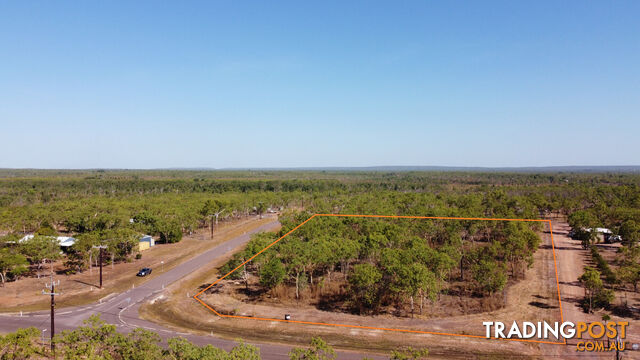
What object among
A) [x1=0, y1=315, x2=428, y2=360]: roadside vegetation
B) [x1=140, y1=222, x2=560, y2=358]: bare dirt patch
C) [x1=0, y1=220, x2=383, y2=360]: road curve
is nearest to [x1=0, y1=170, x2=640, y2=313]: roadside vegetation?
[x1=140, y1=222, x2=560, y2=358]: bare dirt patch

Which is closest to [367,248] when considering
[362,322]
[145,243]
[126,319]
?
[362,322]

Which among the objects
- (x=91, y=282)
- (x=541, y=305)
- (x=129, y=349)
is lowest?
(x=91, y=282)

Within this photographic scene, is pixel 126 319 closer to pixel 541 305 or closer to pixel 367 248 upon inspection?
pixel 367 248

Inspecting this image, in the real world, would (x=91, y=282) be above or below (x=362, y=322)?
below

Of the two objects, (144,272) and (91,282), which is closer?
(91,282)

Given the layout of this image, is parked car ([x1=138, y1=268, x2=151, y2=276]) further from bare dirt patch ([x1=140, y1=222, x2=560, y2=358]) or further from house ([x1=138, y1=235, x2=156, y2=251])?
house ([x1=138, y1=235, x2=156, y2=251])

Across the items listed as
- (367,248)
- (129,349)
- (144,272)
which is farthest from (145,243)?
(129,349)

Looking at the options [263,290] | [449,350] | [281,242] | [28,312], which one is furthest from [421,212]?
[28,312]

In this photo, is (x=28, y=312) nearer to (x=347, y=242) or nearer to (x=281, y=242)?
(x=281, y=242)

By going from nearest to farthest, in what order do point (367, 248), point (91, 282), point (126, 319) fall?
1. point (126, 319)
2. point (91, 282)
3. point (367, 248)

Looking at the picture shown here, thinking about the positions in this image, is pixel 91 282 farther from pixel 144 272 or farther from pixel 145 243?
pixel 145 243

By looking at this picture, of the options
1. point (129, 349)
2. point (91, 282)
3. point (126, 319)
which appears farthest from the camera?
point (91, 282)

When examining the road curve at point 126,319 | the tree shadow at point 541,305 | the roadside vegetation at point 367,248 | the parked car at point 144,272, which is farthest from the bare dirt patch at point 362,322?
the parked car at point 144,272
